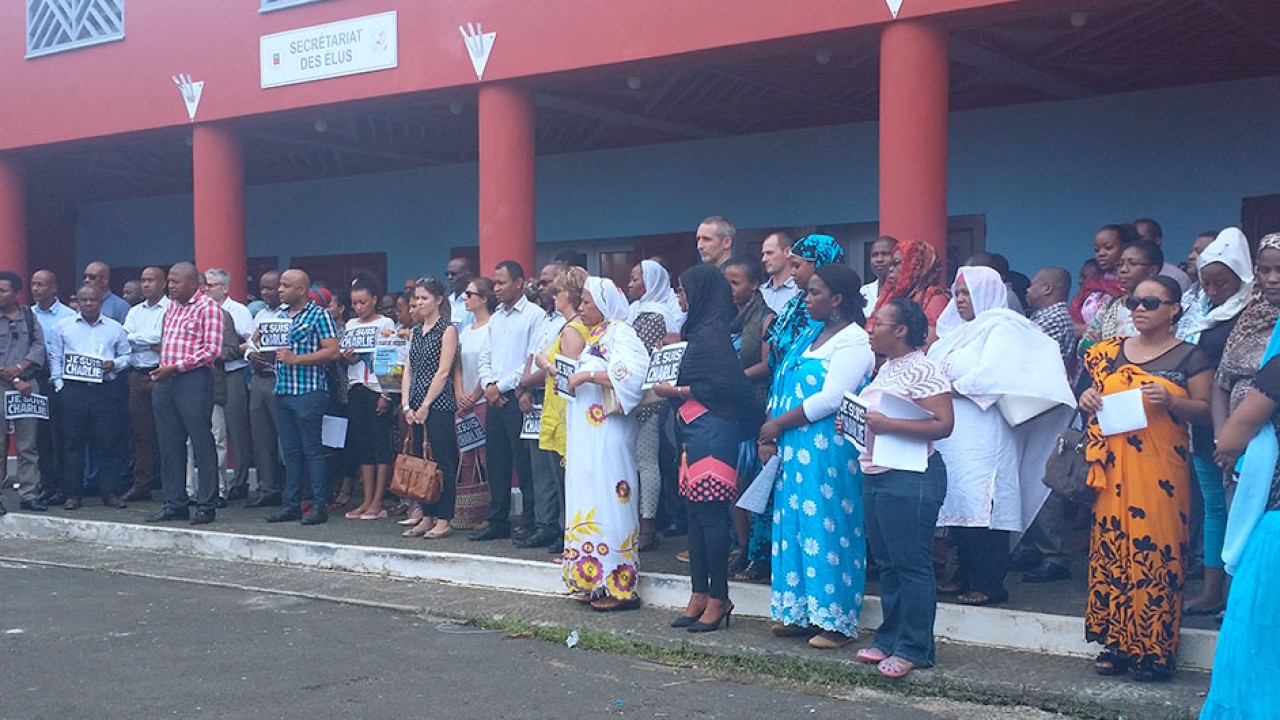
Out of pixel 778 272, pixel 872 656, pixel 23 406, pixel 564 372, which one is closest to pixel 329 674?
pixel 564 372

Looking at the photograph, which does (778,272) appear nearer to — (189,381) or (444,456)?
(444,456)

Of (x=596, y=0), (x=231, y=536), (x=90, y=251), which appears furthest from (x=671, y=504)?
(x=90, y=251)

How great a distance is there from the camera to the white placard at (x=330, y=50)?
35.9ft

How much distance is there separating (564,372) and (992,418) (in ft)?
8.09

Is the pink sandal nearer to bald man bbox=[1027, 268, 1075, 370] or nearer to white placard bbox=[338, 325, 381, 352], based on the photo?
bald man bbox=[1027, 268, 1075, 370]

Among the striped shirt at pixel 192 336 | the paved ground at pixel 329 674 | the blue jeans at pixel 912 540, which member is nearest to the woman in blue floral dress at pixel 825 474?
the blue jeans at pixel 912 540

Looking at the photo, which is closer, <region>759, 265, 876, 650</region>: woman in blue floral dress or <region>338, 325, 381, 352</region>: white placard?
<region>759, 265, 876, 650</region>: woman in blue floral dress

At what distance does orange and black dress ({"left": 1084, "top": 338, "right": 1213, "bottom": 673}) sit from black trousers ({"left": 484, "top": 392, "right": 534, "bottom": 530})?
4278 mm

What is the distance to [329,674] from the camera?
6020 mm

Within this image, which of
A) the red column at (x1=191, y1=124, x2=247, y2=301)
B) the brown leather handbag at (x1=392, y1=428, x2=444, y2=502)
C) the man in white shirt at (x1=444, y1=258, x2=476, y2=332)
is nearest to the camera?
the brown leather handbag at (x1=392, y1=428, x2=444, y2=502)

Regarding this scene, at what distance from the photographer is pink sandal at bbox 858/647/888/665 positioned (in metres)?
5.84

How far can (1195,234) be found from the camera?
10586 millimetres

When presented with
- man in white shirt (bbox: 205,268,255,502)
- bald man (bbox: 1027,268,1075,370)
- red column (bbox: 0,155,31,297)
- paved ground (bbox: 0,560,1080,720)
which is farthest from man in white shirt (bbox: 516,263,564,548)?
red column (bbox: 0,155,31,297)

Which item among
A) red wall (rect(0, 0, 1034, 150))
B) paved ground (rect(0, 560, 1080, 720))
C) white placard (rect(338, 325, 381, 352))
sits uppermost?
red wall (rect(0, 0, 1034, 150))
